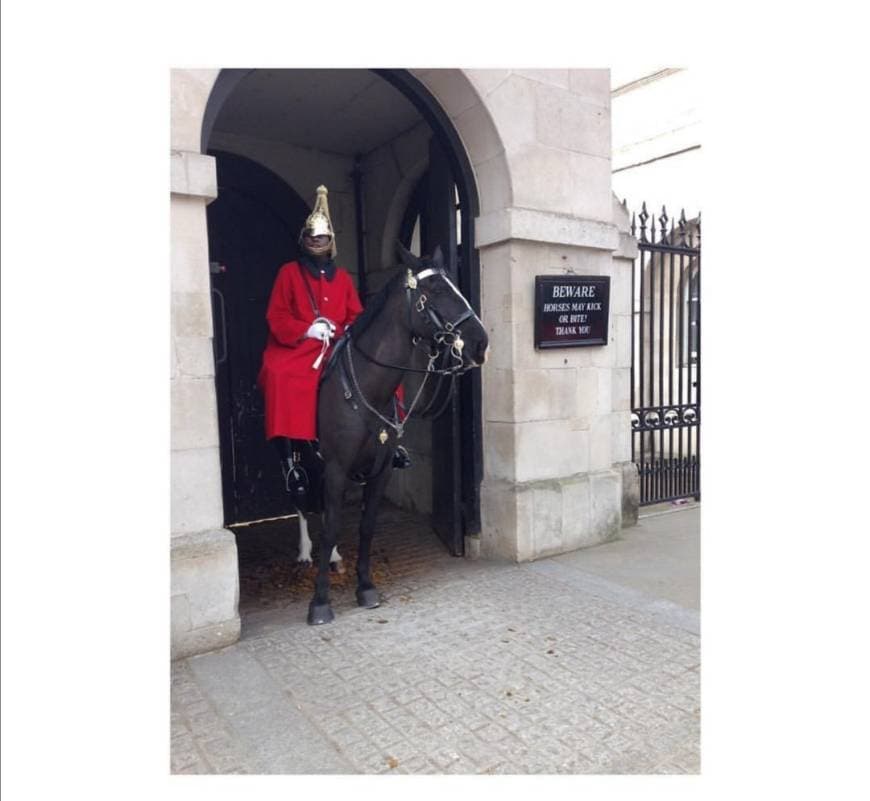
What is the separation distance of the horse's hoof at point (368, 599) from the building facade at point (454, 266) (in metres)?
0.89

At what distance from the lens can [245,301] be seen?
6555 millimetres

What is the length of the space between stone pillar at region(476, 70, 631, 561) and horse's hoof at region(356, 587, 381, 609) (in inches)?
51.1

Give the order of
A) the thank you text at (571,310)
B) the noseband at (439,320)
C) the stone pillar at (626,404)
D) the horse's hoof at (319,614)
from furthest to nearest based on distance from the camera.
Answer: the stone pillar at (626,404)
the thank you text at (571,310)
the horse's hoof at (319,614)
the noseband at (439,320)

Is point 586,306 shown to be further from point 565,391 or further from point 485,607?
point 485,607

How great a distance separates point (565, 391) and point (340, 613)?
8.39 feet

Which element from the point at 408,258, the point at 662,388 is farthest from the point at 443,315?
the point at 662,388

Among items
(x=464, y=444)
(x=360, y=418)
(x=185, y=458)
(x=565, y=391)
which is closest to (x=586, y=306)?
(x=565, y=391)

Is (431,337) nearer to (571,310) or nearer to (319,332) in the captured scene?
(319,332)

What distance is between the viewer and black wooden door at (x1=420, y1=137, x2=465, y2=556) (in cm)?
515

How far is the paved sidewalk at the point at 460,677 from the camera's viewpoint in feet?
8.51

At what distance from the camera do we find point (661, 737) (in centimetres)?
268

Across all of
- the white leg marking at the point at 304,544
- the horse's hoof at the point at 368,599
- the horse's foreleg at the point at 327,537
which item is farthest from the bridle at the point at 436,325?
the white leg marking at the point at 304,544

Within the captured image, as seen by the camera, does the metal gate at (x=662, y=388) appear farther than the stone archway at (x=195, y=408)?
Yes

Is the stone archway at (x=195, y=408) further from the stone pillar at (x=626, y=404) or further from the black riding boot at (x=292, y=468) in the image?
the stone pillar at (x=626, y=404)
